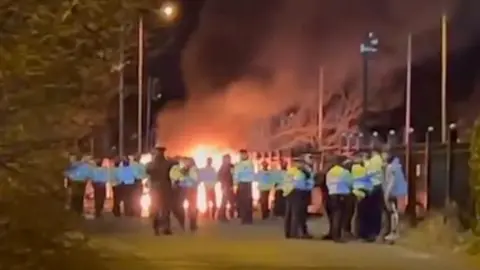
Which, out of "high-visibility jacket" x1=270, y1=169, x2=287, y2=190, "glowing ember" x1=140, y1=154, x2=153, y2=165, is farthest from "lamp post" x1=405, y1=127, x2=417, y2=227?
"glowing ember" x1=140, y1=154, x2=153, y2=165

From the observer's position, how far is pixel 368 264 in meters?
17.9

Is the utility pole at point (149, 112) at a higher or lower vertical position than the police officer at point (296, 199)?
higher

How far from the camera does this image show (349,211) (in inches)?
867

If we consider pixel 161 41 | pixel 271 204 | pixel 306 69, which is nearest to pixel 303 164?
pixel 271 204

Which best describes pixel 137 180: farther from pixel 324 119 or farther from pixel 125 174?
pixel 324 119

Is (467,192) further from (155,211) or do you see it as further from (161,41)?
(161,41)

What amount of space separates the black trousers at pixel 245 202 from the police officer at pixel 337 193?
4.81 meters

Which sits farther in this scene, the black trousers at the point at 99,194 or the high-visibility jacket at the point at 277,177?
the high-visibility jacket at the point at 277,177

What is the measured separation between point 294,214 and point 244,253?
11.2 feet

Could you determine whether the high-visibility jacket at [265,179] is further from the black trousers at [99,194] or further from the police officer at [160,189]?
the police officer at [160,189]

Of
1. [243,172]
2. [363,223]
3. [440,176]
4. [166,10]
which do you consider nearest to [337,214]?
[363,223]

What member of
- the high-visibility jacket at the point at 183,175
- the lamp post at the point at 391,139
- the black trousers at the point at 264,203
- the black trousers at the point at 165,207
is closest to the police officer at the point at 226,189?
the black trousers at the point at 264,203

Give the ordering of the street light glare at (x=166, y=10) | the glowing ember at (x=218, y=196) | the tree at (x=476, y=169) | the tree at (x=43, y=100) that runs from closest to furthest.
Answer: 1. the tree at (x=43, y=100)
2. the street light glare at (x=166, y=10)
3. the tree at (x=476, y=169)
4. the glowing ember at (x=218, y=196)

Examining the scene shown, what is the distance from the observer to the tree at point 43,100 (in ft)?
37.1
